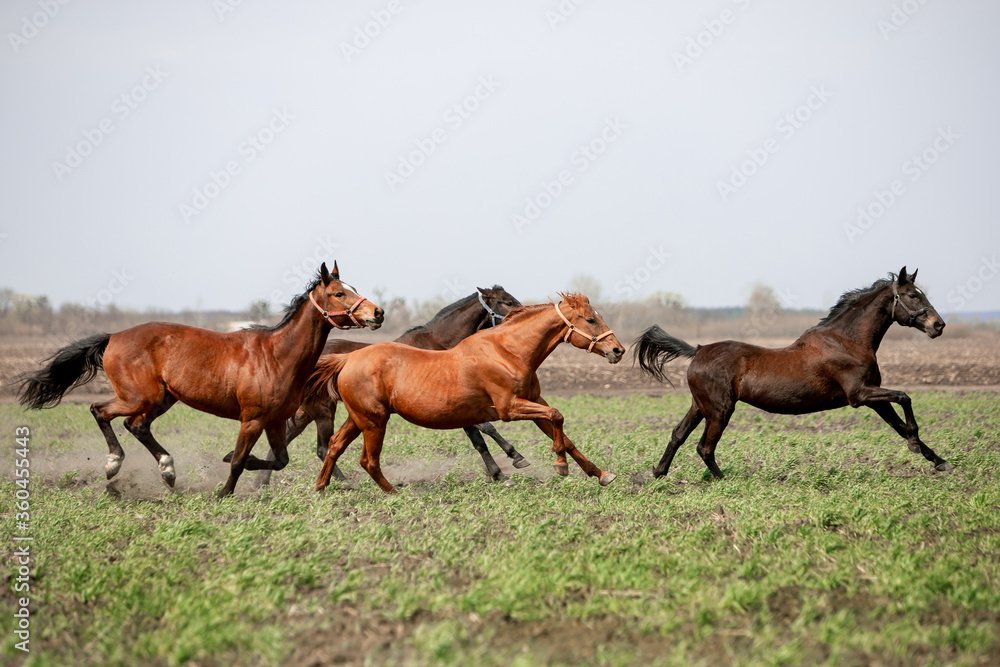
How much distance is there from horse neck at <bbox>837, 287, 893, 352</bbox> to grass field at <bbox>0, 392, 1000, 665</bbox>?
1.44 meters

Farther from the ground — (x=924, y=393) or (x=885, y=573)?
(x=885, y=573)

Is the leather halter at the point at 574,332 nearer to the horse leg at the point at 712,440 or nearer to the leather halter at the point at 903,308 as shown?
the horse leg at the point at 712,440

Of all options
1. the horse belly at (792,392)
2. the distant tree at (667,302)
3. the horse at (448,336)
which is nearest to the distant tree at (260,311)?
the horse at (448,336)

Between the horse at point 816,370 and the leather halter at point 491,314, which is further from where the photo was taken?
the leather halter at point 491,314

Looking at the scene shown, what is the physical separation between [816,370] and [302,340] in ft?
17.5

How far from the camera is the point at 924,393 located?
17.5 m

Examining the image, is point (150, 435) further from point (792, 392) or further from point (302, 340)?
point (792, 392)

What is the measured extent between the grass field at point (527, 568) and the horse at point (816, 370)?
2.01ft

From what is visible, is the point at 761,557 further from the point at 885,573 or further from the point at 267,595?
the point at 267,595

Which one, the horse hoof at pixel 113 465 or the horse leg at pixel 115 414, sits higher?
the horse leg at pixel 115 414

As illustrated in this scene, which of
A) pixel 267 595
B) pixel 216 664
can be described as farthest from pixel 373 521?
pixel 216 664

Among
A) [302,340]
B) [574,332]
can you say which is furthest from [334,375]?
[574,332]

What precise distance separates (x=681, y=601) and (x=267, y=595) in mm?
2421

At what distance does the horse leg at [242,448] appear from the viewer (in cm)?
753
